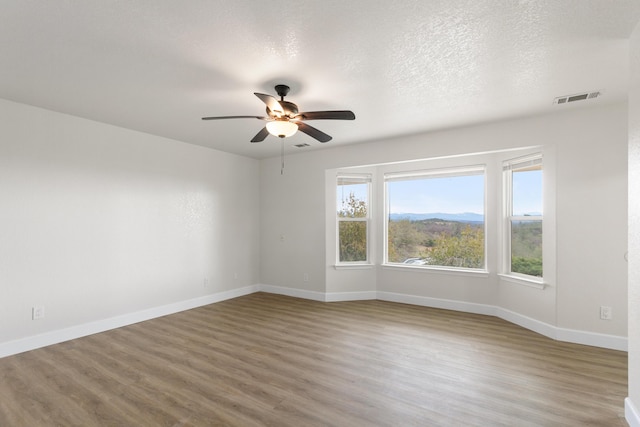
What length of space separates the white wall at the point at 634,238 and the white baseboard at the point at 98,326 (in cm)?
495

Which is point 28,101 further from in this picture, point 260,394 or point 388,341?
point 388,341

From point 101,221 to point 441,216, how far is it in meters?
4.81

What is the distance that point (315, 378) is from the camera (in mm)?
2670

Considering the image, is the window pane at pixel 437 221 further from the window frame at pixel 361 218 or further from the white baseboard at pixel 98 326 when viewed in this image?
the white baseboard at pixel 98 326

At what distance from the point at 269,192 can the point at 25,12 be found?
14.2ft

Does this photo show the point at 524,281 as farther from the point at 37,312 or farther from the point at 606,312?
the point at 37,312

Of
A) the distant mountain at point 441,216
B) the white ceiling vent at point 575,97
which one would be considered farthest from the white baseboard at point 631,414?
the distant mountain at point 441,216

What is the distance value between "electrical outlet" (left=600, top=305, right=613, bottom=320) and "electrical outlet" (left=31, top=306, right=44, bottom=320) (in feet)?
19.7

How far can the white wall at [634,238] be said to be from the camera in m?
1.97

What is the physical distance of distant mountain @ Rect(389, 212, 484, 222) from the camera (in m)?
4.75

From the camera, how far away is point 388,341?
11.5 feet

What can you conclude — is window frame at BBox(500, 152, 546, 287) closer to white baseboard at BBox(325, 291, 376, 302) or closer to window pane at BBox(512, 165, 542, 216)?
window pane at BBox(512, 165, 542, 216)

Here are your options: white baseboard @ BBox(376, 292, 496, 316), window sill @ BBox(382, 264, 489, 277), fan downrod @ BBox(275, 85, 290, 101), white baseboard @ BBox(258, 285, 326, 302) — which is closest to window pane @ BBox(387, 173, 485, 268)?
window sill @ BBox(382, 264, 489, 277)

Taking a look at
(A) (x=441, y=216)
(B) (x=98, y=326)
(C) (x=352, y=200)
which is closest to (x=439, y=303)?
(A) (x=441, y=216)
